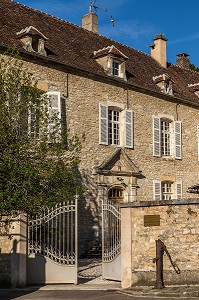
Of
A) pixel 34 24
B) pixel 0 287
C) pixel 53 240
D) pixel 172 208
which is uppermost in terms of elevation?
pixel 34 24

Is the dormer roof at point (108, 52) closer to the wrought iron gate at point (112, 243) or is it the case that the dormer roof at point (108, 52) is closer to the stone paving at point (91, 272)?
the stone paving at point (91, 272)

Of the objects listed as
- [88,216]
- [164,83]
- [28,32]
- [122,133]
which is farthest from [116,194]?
[28,32]

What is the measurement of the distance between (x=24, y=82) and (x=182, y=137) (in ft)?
37.7

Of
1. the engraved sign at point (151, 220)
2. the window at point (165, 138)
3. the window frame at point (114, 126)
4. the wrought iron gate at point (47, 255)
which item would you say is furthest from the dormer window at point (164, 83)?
the engraved sign at point (151, 220)

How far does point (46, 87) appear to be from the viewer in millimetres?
17844

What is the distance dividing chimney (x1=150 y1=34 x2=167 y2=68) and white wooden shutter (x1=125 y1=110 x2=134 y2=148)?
6335 millimetres

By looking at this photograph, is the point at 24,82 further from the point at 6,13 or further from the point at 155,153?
the point at 155,153

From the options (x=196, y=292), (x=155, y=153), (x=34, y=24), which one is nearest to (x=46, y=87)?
(x=34, y=24)

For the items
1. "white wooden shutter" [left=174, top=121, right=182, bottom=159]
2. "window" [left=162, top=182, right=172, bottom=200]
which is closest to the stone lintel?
"window" [left=162, top=182, right=172, bottom=200]

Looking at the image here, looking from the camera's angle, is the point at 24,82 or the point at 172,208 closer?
the point at 172,208

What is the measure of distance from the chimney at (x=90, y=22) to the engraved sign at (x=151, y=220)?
48.5 ft

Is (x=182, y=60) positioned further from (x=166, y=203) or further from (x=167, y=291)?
(x=167, y=291)

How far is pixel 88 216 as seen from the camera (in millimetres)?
18422

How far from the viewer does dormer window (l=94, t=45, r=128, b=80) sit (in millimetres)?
20344
